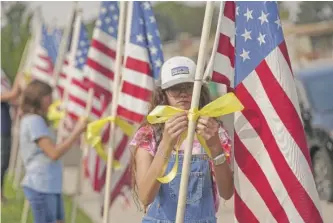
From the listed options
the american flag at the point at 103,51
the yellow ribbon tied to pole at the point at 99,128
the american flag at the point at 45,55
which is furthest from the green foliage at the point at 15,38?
the yellow ribbon tied to pole at the point at 99,128

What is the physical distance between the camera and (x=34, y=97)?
568 cm

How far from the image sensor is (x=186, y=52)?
144 feet

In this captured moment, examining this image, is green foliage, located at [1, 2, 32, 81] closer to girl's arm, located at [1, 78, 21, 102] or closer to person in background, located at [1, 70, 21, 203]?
person in background, located at [1, 70, 21, 203]

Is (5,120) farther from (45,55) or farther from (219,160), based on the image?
(219,160)

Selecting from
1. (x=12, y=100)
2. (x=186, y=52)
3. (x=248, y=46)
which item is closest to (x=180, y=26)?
(x=186, y=52)

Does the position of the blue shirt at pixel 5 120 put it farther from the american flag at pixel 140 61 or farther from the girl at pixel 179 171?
the girl at pixel 179 171

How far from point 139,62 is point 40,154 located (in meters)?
1.03

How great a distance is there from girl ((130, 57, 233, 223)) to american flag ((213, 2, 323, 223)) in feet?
0.33

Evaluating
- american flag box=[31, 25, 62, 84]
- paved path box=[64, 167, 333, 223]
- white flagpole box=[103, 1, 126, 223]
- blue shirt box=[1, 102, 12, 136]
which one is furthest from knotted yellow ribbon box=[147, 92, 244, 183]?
american flag box=[31, 25, 62, 84]

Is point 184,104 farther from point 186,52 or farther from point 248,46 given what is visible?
point 186,52

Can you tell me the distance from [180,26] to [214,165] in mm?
55085

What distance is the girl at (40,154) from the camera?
18.3 ft

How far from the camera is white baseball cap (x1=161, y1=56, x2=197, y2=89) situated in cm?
333

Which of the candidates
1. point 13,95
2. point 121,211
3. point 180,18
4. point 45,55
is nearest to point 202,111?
point 13,95
